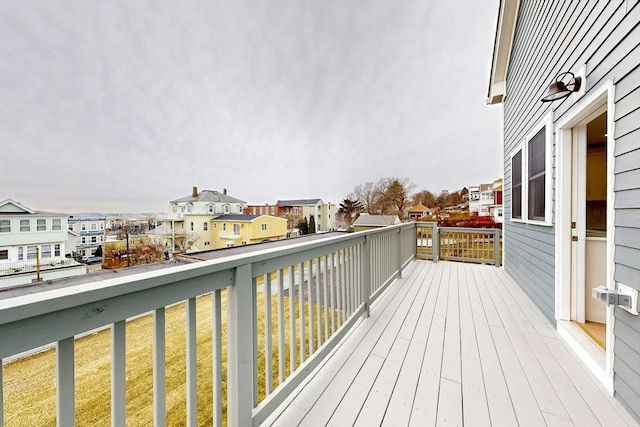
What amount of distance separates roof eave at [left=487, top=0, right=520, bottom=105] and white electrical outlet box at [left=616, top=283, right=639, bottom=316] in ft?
16.3

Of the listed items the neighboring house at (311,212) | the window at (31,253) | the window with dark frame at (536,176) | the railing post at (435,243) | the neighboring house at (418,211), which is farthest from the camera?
the neighboring house at (311,212)

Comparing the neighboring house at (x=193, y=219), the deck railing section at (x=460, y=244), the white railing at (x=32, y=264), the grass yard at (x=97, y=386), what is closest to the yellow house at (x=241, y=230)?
the neighboring house at (x=193, y=219)

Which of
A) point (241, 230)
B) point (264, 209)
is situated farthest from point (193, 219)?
point (264, 209)

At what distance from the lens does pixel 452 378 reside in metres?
1.88

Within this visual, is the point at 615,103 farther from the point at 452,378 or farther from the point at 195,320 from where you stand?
the point at 195,320

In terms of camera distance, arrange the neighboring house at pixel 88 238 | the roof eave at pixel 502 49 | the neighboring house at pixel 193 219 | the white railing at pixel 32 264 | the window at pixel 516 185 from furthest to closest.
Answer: the neighboring house at pixel 193 219, the neighboring house at pixel 88 238, the white railing at pixel 32 264, the roof eave at pixel 502 49, the window at pixel 516 185

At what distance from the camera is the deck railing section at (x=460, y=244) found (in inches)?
224

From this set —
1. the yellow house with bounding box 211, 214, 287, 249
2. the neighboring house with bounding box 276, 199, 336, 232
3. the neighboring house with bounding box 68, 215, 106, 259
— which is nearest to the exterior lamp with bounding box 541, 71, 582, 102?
the neighboring house with bounding box 68, 215, 106, 259

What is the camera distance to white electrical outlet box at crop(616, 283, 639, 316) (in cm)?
150

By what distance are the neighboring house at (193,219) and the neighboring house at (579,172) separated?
23.3 meters

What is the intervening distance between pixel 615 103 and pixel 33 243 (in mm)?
12747

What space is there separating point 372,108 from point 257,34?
6120mm

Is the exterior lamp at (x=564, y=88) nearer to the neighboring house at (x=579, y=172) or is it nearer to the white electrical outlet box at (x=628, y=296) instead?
the neighboring house at (x=579, y=172)

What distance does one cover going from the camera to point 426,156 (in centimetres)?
2033
